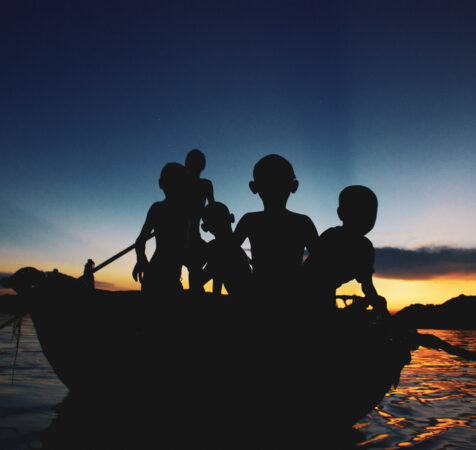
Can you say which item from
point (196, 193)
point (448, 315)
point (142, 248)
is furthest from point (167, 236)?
point (448, 315)

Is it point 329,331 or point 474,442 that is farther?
point 474,442

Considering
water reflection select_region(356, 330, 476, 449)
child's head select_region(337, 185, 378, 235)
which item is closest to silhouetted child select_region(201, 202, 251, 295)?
child's head select_region(337, 185, 378, 235)

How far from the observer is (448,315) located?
2.00 meters

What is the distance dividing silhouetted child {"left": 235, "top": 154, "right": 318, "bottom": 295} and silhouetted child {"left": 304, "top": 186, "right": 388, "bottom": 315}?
24 cm

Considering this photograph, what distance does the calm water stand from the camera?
2.82 m

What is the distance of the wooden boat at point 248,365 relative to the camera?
2.30m

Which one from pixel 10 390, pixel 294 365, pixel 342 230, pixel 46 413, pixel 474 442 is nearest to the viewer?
pixel 294 365

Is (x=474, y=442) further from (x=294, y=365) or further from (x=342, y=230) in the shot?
(x=342, y=230)

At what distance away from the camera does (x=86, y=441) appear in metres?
2.59

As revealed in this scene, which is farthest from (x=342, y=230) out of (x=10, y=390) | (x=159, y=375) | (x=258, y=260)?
(x=10, y=390)

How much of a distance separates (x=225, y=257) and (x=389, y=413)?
316 centimetres

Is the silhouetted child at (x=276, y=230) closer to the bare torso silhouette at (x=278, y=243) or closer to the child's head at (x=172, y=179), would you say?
the bare torso silhouette at (x=278, y=243)

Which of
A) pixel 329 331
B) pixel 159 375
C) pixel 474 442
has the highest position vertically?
pixel 329 331

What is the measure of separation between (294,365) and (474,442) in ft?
7.08
